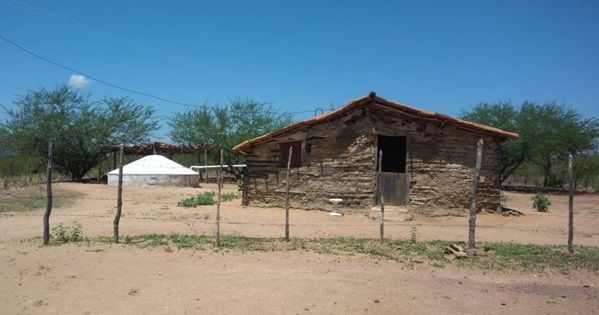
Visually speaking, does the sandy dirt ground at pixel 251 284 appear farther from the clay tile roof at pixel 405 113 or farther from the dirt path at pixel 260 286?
the clay tile roof at pixel 405 113

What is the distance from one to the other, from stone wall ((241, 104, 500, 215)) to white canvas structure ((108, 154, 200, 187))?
1090 cm

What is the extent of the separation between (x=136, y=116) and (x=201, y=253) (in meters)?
24.7

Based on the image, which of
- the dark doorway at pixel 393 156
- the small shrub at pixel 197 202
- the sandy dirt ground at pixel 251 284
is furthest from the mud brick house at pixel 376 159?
the sandy dirt ground at pixel 251 284

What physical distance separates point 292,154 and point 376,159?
2808 millimetres

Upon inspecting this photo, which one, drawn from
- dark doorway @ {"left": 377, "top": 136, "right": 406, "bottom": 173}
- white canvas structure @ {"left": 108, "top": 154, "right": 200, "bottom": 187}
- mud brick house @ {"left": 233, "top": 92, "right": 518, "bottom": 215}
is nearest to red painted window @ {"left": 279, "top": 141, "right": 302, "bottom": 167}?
mud brick house @ {"left": 233, "top": 92, "right": 518, "bottom": 215}

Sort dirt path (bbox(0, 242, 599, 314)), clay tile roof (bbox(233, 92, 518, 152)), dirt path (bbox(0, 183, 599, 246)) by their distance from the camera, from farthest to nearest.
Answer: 1. clay tile roof (bbox(233, 92, 518, 152))
2. dirt path (bbox(0, 183, 599, 246))
3. dirt path (bbox(0, 242, 599, 314))

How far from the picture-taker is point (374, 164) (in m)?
16.0

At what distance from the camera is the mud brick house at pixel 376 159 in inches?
616

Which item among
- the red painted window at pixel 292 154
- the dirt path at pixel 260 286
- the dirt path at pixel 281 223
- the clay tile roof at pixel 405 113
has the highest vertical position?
the clay tile roof at pixel 405 113

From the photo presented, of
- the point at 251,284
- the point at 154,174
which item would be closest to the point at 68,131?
the point at 154,174

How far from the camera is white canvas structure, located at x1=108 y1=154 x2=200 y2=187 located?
25406 millimetres

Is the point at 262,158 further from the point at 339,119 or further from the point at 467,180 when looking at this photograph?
the point at 467,180

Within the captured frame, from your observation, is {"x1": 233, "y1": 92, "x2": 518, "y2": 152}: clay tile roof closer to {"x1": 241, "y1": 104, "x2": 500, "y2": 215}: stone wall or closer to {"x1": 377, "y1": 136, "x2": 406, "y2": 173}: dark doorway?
{"x1": 241, "y1": 104, "x2": 500, "y2": 215}: stone wall

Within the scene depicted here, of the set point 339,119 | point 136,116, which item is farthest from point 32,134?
point 339,119
